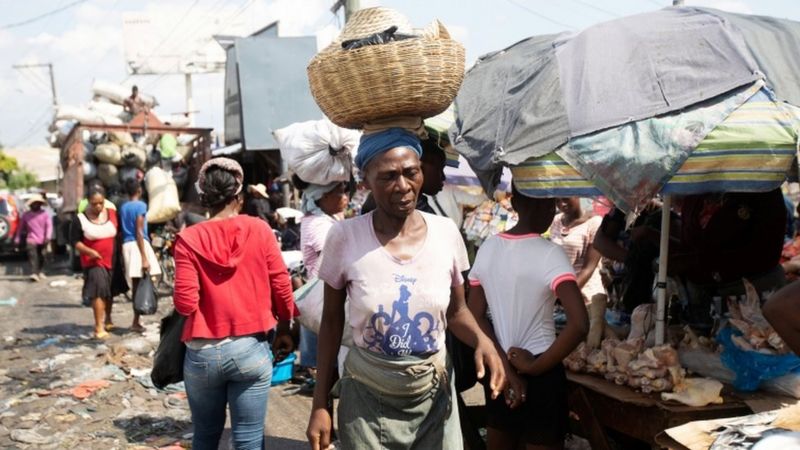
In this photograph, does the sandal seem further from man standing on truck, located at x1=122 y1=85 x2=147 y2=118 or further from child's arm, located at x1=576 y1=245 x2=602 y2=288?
man standing on truck, located at x1=122 y1=85 x2=147 y2=118

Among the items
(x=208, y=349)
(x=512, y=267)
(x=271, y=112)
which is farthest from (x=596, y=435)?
(x=271, y=112)

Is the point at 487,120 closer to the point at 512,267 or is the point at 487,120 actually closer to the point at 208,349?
the point at 512,267

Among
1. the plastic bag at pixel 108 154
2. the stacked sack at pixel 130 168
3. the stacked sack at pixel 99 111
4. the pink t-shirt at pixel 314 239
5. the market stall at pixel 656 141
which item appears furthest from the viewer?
the stacked sack at pixel 99 111

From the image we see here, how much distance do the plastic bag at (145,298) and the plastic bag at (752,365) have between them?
285 inches

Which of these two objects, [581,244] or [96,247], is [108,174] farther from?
[581,244]

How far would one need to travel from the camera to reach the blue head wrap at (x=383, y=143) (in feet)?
9.12

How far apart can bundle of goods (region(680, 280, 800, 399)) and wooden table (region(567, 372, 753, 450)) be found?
15cm

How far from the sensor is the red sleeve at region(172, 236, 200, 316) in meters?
3.65

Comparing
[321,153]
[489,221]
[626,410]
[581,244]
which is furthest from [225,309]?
[489,221]

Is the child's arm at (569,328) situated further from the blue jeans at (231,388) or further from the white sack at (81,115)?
the white sack at (81,115)

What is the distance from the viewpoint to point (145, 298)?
927 cm

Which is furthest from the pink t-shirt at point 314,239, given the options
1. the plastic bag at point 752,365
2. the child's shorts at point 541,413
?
the plastic bag at point 752,365

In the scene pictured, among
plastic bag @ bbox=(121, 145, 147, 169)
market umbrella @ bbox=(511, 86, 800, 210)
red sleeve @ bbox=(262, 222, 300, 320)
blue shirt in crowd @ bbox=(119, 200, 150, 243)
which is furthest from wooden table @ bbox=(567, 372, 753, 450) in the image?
plastic bag @ bbox=(121, 145, 147, 169)

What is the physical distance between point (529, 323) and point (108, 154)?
13.5 metres
